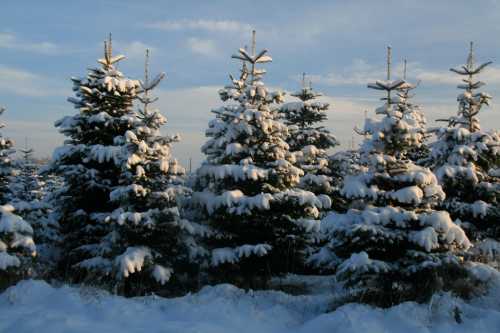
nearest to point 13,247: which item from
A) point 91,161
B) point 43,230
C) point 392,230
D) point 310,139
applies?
point 43,230

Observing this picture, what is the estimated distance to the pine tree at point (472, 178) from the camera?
13258 millimetres

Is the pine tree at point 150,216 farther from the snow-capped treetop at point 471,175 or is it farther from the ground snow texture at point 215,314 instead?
the snow-capped treetop at point 471,175

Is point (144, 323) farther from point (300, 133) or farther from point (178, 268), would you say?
point (300, 133)

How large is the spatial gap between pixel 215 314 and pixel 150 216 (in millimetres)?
3756

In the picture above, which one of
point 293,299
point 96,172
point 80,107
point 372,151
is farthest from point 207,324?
point 80,107

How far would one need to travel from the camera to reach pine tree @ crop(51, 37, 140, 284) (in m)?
13.5

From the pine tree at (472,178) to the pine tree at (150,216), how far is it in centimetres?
745

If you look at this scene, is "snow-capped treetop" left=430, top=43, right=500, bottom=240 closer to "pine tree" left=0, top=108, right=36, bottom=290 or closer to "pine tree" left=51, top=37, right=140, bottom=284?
"pine tree" left=51, top=37, right=140, bottom=284

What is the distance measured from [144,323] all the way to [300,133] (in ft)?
38.8

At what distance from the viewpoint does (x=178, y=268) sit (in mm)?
13195

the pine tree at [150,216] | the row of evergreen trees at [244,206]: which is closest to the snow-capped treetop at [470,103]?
the row of evergreen trees at [244,206]

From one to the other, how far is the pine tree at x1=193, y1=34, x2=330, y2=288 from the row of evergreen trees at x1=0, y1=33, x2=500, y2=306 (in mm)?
41

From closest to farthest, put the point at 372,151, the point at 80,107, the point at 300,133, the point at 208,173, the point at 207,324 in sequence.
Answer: the point at 207,324
the point at 372,151
the point at 208,173
the point at 80,107
the point at 300,133

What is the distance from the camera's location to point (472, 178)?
43.1 feet
